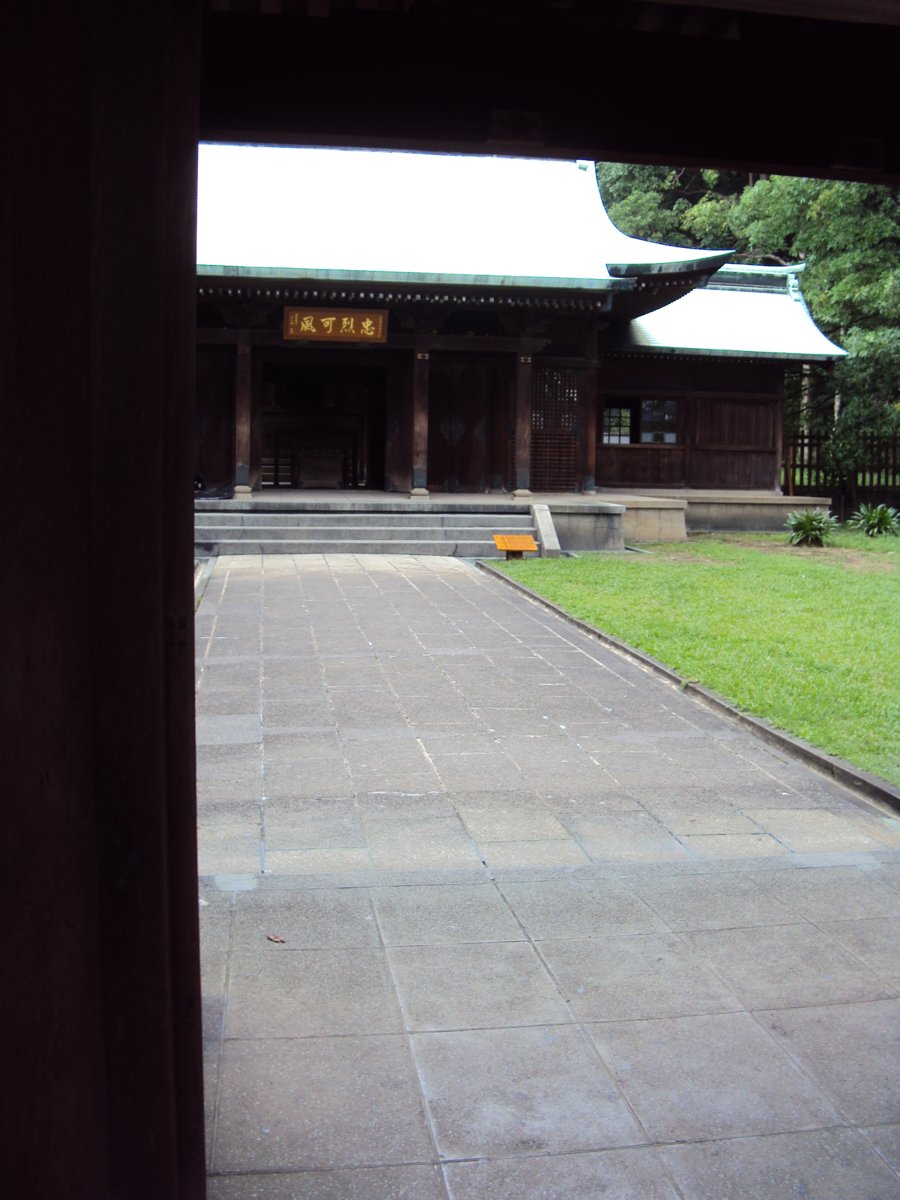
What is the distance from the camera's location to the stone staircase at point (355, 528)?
16.3 meters

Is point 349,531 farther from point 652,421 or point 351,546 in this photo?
point 652,421

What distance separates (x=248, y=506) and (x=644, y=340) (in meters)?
8.20

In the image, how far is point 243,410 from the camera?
18562 mm

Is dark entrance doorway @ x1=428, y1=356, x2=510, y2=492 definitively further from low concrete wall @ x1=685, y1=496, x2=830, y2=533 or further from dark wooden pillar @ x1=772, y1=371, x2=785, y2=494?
dark wooden pillar @ x1=772, y1=371, x2=785, y2=494

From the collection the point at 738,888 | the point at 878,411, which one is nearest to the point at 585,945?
the point at 738,888

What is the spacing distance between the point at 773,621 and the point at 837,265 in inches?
498

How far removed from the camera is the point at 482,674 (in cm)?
873

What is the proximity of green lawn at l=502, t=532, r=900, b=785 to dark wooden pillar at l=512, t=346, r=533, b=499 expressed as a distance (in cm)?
240

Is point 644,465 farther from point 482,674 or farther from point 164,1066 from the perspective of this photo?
point 164,1066

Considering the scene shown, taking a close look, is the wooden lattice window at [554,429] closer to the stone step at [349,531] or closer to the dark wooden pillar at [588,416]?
the dark wooden pillar at [588,416]

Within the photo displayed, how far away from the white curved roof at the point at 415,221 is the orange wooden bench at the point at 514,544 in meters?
4.04

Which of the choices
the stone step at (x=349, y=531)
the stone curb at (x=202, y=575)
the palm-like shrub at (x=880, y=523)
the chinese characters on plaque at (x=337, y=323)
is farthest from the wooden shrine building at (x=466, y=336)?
the stone curb at (x=202, y=575)

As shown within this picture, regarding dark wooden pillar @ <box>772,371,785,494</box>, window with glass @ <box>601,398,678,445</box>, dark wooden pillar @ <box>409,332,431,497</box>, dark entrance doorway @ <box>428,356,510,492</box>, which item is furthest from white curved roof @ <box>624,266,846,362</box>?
dark wooden pillar @ <box>409,332,431,497</box>

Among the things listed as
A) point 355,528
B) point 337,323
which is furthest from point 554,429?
point 355,528
